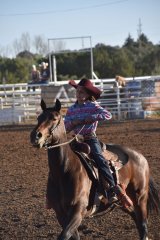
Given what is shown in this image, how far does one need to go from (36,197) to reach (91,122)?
9.29ft

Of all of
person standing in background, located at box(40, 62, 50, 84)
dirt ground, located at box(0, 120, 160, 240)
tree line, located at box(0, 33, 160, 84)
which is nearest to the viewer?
dirt ground, located at box(0, 120, 160, 240)

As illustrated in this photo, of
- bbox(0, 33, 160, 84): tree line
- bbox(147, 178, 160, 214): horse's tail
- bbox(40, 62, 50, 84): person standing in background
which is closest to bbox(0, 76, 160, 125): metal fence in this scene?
bbox(40, 62, 50, 84): person standing in background

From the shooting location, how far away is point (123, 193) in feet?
18.6

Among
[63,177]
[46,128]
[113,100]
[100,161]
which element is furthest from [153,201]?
[113,100]

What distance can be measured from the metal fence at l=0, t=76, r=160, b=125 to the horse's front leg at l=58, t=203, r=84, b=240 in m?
14.8

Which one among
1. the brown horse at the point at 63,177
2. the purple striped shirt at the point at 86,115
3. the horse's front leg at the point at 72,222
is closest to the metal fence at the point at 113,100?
the purple striped shirt at the point at 86,115

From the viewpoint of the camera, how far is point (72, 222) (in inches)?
196

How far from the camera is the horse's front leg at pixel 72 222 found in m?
4.86

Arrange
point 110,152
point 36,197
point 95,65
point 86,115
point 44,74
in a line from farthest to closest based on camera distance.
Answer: point 95,65 < point 44,74 < point 36,197 < point 110,152 < point 86,115

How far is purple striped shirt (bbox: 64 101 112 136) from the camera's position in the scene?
554 cm

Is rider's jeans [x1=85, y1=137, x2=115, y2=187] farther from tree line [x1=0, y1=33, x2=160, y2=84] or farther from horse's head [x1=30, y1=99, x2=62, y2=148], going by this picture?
tree line [x1=0, y1=33, x2=160, y2=84]

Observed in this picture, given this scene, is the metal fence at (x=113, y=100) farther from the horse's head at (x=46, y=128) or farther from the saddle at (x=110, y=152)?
the horse's head at (x=46, y=128)

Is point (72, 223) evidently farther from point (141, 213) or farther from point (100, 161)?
point (141, 213)

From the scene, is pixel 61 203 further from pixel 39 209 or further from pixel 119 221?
pixel 39 209
